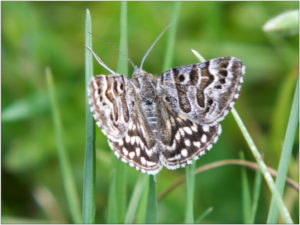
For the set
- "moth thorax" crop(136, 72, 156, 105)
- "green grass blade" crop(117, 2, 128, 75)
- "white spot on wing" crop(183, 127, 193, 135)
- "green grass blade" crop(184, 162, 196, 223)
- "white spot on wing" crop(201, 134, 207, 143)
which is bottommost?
"green grass blade" crop(184, 162, 196, 223)

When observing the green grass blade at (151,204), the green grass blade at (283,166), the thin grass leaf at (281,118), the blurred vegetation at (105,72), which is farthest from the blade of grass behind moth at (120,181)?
the thin grass leaf at (281,118)

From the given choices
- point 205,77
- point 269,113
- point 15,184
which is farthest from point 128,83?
point 269,113

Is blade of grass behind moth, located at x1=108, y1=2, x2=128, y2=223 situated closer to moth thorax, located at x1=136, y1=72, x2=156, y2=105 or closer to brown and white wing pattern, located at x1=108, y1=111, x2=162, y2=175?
brown and white wing pattern, located at x1=108, y1=111, x2=162, y2=175

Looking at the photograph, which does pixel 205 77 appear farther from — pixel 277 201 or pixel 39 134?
pixel 39 134

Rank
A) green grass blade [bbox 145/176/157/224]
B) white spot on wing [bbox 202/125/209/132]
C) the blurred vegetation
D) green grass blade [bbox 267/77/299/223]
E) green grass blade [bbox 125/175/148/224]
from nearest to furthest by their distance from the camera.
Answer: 1. green grass blade [bbox 267/77/299/223]
2. green grass blade [bbox 145/176/157/224]
3. green grass blade [bbox 125/175/148/224]
4. white spot on wing [bbox 202/125/209/132]
5. the blurred vegetation

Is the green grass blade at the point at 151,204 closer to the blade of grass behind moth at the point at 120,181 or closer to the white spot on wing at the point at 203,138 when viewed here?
the blade of grass behind moth at the point at 120,181

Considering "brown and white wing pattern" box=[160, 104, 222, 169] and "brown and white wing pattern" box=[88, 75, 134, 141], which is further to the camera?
"brown and white wing pattern" box=[160, 104, 222, 169]

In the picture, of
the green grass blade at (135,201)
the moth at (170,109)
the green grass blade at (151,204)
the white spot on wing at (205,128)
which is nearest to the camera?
the green grass blade at (151,204)

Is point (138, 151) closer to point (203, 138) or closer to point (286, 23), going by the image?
point (203, 138)

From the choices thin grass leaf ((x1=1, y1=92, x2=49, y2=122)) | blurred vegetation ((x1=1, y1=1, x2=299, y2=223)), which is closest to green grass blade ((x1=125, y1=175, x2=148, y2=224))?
blurred vegetation ((x1=1, y1=1, x2=299, y2=223))
